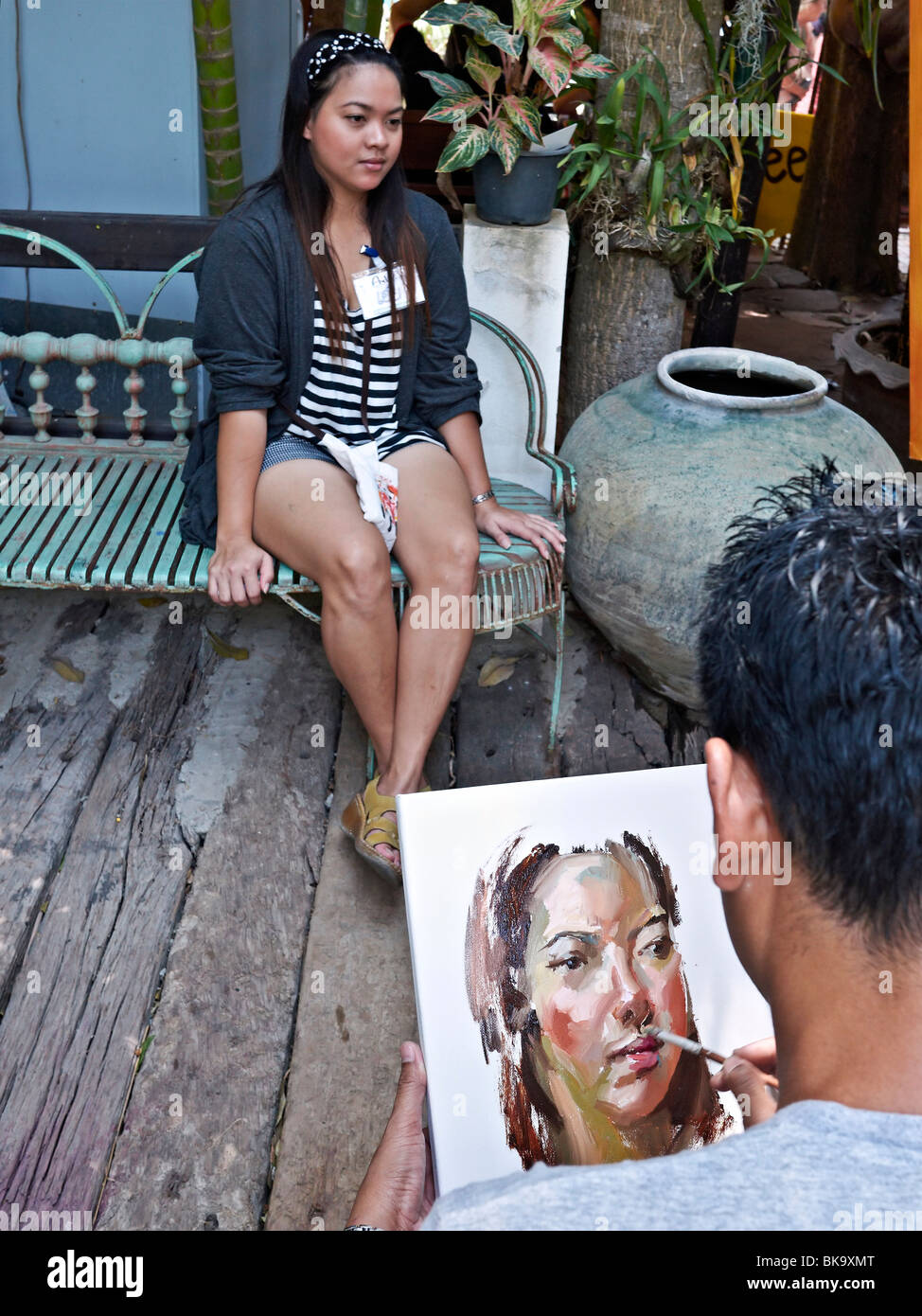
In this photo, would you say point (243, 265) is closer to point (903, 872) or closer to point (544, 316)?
point (544, 316)

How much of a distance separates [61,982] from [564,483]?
1476 millimetres

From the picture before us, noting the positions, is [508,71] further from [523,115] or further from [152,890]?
[152,890]

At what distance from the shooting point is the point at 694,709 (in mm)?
2889

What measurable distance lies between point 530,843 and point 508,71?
6.77ft

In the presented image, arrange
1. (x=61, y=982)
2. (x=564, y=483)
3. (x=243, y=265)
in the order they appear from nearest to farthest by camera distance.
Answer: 1. (x=61, y=982)
2. (x=243, y=265)
3. (x=564, y=483)

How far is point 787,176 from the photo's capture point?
7621 mm

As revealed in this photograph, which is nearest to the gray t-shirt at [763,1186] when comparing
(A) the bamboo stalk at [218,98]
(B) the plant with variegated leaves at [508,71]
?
(B) the plant with variegated leaves at [508,71]

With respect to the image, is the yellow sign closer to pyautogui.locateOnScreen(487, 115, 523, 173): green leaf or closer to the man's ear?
pyautogui.locateOnScreen(487, 115, 523, 173): green leaf

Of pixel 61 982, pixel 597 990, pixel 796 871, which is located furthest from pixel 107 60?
pixel 796 871

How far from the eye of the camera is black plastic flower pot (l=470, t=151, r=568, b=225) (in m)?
2.89

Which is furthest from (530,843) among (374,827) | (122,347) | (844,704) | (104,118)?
(104,118)

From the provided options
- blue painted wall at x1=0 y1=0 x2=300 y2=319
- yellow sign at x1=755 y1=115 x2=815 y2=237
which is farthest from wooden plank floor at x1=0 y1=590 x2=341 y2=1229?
yellow sign at x1=755 y1=115 x2=815 y2=237

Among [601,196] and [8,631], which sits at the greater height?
[601,196]

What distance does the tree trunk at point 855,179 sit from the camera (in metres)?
6.19
